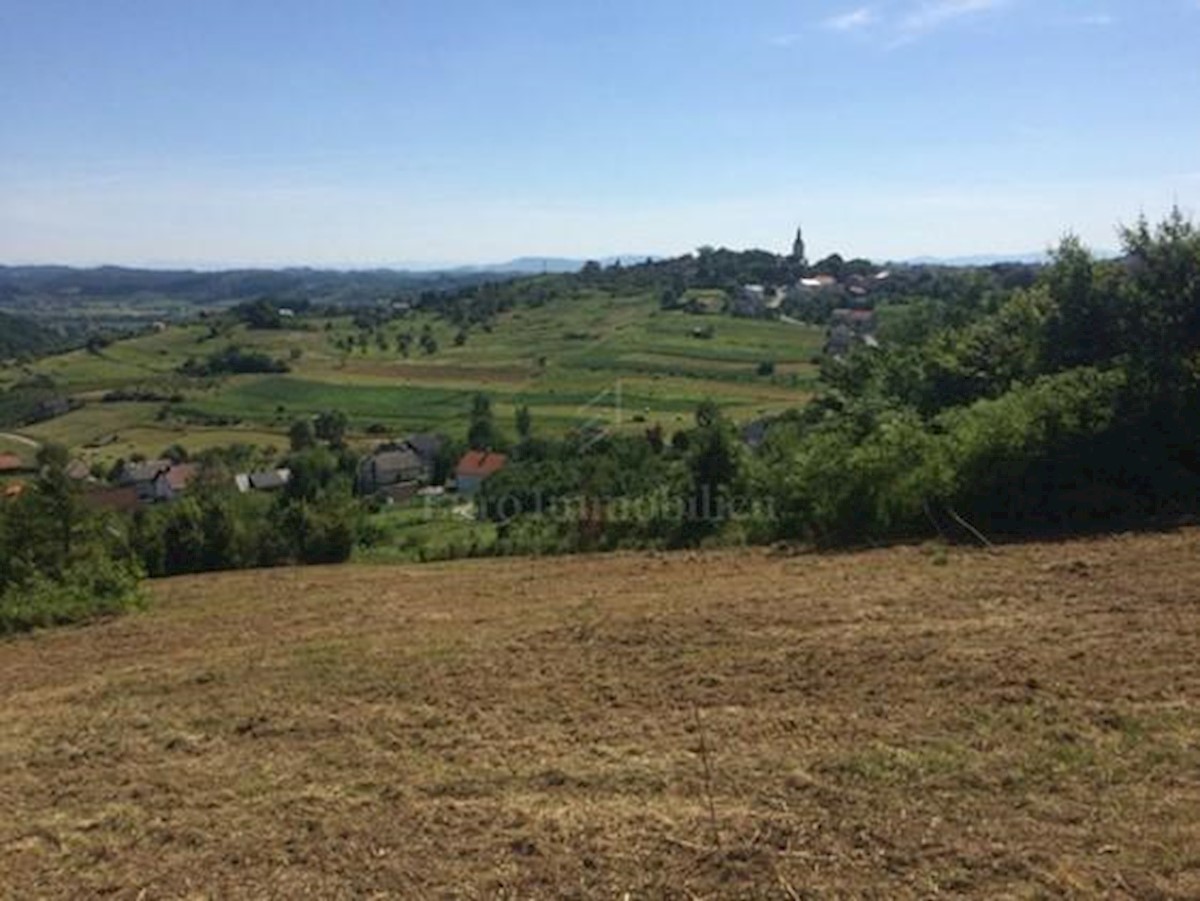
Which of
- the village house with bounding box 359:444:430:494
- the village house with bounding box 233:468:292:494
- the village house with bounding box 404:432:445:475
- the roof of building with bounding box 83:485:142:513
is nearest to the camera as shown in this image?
the roof of building with bounding box 83:485:142:513

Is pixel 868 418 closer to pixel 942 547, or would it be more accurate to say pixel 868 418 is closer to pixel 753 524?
pixel 753 524

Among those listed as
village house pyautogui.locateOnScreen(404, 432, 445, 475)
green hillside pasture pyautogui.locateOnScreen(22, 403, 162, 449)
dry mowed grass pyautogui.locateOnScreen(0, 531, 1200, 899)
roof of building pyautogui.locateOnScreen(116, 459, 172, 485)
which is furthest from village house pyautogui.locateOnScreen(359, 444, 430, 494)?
dry mowed grass pyautogui.locateOnScreen(0, 531, 1200, 899)

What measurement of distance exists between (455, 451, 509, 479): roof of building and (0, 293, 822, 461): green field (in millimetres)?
7080

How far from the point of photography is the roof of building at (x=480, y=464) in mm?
51062

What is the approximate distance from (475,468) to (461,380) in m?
33.9

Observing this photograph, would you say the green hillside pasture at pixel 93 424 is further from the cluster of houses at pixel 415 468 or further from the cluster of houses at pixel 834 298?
the cluster of houses at pixel 834 298

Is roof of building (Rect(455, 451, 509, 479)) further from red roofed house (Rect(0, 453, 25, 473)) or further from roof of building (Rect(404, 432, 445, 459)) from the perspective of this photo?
red roofed house (Rect(0, 453, 25, 473))

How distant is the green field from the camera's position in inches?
2657

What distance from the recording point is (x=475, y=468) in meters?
52.8

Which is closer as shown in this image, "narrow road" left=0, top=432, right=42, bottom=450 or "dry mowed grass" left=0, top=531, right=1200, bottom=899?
"dry mowed grass" left=0, top=531, right=1200, bottom=899

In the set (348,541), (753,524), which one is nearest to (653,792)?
(753,524)

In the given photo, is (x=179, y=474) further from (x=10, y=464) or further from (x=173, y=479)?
(x=10, y=464)

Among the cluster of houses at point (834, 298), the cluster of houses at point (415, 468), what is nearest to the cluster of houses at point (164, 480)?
the cluster of houses at point (415, 468)

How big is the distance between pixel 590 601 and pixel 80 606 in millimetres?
8075
